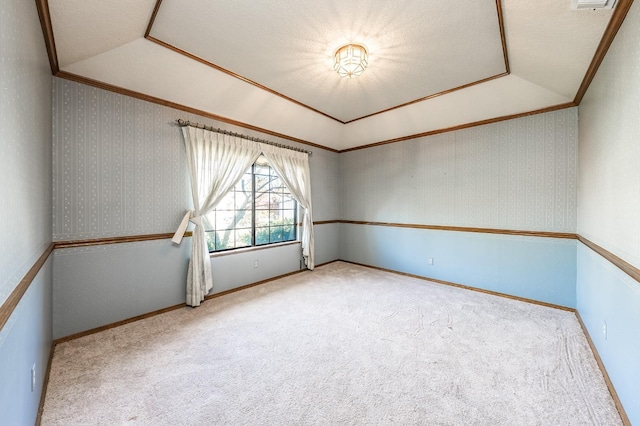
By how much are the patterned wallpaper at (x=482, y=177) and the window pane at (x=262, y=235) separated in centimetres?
190

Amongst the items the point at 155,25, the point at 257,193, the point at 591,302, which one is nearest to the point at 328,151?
the point at 257,193

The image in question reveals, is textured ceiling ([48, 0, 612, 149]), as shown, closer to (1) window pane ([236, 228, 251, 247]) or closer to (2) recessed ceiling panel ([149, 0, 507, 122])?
(2) recessed ceiling panel ([149, 0, 507, 122])

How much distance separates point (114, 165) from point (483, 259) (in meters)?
4.64

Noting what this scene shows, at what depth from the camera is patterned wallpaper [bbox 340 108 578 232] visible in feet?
10.3

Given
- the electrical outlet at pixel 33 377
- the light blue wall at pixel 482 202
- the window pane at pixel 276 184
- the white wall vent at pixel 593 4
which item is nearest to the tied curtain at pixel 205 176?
the window pane at pixel 276 184

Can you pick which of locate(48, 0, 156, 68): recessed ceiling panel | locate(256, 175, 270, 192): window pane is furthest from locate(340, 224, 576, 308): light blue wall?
locate(48, 0, 156, 68): recessed ceiling panel

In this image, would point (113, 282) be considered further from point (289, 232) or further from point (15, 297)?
point (289, 232)

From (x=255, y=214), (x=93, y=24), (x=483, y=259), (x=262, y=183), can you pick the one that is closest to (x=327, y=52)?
(x=93, y=24)

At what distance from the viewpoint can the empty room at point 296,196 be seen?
61.7 inches

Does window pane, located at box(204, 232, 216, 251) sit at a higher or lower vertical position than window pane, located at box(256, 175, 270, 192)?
lower

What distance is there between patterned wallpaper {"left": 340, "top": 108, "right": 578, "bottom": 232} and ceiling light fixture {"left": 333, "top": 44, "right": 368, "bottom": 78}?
2168mm

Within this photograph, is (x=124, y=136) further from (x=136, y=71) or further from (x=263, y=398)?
(x=263, y=398)

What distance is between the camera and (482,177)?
12.2 ft

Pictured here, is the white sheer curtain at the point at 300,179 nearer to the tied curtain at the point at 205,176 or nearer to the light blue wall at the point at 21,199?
the tied curtain at the point at 205,176
